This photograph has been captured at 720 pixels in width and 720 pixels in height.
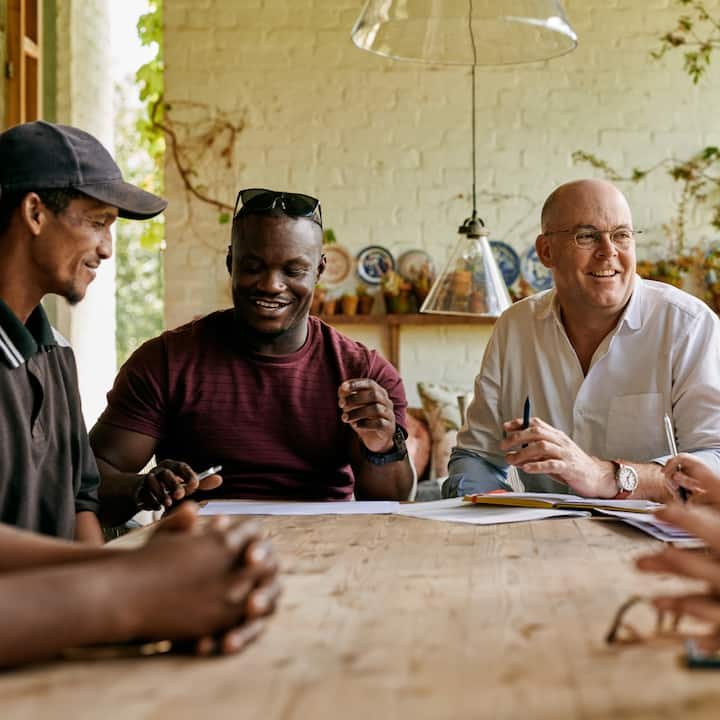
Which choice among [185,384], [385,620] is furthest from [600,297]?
[385,620]

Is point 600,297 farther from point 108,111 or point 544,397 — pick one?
point 108,111

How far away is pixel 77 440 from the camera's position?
2.19 meters

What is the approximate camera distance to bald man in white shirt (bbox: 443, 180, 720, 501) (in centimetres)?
283

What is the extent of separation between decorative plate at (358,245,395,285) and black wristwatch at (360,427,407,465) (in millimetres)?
3671

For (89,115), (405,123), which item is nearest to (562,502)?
(405,123)

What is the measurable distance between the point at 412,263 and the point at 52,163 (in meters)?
4.34

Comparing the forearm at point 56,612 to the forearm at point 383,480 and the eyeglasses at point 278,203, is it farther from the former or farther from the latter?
the eyeglasses at point 278,203

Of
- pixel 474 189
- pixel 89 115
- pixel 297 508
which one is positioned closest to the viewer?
pixel 297 508

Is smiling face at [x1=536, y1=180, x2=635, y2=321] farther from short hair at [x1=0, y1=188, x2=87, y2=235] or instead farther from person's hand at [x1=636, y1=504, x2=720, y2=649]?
person's hand at [x1=636, y1=504, x2=720, y2=649]

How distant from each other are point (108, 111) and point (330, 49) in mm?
1390

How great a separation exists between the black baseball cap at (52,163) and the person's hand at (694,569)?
126cm

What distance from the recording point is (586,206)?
310cm

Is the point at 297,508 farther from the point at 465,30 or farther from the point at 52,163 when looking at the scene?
the point at 465,30

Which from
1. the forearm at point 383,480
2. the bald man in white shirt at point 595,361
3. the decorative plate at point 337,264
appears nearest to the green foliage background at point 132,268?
the decorative plate at point 337,264
